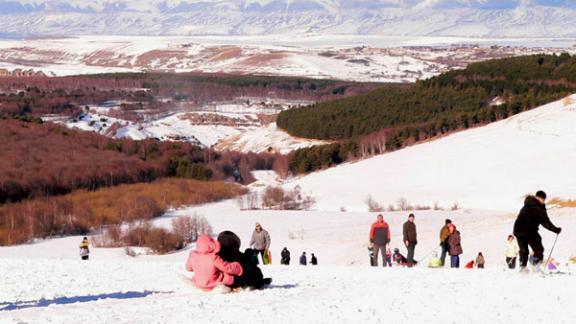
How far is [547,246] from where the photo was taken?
27797mm

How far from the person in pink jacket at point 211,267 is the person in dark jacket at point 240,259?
9 cm

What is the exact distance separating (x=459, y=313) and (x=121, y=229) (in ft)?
145

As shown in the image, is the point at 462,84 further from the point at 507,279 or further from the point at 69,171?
the point at 507,279

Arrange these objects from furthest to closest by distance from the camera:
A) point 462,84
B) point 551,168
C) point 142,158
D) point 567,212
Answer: point 462,84
point 142,158
point 551,168
point 567,212

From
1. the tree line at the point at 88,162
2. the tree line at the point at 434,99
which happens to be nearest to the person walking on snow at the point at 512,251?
the tree line at the point at 88,162

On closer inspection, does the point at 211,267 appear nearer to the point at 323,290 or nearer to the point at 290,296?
the point at 290,296

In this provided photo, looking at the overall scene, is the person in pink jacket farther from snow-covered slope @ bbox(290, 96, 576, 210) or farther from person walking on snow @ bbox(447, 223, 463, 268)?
snow-covered slope @ bbox(290, 96, 576, 210)

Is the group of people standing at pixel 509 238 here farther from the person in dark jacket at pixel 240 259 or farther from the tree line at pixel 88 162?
the tree line at pixel 88 162

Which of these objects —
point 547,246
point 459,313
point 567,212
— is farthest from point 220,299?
point 567,212

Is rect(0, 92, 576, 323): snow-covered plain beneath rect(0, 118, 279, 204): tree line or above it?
beneath

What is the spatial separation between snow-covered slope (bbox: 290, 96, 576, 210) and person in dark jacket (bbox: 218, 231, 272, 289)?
3974 centimetres

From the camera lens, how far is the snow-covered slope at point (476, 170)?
58906mm

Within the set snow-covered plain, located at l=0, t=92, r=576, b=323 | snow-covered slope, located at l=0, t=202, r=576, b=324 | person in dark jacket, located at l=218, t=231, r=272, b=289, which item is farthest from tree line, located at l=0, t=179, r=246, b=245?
person in dark jacket, located at l=218, t=231, r=272, b=289

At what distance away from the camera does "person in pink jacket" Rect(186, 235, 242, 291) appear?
1269 cm
